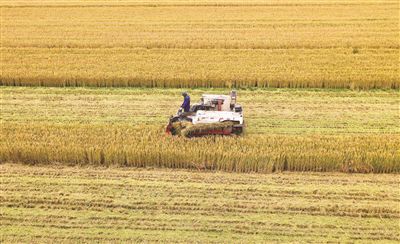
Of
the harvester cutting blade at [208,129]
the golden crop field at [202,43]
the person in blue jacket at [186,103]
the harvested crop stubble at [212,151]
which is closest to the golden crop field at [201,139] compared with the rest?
the harvested crop stubble at [212,151]

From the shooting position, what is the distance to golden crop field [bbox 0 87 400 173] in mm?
14844

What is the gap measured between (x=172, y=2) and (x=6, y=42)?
13016mm

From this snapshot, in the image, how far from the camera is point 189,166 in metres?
15.1

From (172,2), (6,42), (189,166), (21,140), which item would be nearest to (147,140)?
(189,166)

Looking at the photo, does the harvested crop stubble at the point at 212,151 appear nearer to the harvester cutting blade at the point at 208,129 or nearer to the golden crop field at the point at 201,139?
the golden crop field at the point at 201,139

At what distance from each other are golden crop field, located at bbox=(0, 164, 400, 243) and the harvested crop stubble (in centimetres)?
36

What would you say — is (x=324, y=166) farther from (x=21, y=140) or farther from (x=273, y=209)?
(x=21, y=140)

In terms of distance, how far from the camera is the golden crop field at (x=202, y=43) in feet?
70.0

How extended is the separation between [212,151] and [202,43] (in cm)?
1220

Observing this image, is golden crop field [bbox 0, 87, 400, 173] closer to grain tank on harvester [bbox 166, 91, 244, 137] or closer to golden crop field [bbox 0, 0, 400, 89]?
grain tank on harvester [bbox 166, 91, 244, 137]

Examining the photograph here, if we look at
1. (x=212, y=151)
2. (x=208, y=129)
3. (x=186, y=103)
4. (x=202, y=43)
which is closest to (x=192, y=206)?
(x=212, y=151)

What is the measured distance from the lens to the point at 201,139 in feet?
51.5

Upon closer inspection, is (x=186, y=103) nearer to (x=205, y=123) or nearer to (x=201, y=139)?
(x=205, y=123)

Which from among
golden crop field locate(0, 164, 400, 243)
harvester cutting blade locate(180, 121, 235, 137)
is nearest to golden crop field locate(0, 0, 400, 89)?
harvester cutting blade locate(180, 121, 235, 137)
